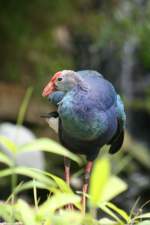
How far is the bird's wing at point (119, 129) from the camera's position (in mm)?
2666

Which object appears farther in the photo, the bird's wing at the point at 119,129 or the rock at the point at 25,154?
the rock at the point at 25,154

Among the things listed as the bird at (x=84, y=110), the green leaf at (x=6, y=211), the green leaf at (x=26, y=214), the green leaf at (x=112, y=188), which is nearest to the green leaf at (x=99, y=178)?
the green leaf at (x=112, y=188)

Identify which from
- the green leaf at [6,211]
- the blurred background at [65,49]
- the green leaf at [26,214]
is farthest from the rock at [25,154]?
the green leaf at [26,214]

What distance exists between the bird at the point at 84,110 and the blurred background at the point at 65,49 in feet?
14.8

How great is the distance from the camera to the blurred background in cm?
787

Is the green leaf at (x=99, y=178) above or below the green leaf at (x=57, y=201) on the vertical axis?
→ above

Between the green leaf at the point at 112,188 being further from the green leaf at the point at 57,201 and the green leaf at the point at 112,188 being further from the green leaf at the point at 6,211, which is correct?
the green leaf at the point at 6,211

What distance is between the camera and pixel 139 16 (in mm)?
7820

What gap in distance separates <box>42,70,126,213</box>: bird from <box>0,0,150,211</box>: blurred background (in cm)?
452

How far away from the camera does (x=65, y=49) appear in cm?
898

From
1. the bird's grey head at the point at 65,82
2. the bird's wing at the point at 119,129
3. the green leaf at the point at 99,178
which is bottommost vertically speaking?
the bird's wing at the point at 119,129

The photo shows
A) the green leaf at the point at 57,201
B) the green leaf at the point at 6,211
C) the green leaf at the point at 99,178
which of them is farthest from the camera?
the green leaf at the point at 6,211

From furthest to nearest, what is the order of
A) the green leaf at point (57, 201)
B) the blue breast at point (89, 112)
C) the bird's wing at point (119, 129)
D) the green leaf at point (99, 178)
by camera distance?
the bird's wing at point (119, 129), the blue breast at point (89, 112), the green leaf at point (57, 201), the green leaf at point (99, 178)

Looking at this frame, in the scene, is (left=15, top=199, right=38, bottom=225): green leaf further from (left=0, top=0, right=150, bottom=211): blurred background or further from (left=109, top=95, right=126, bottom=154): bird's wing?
(left=0, top=0, right=150, bottom=211): blurred background
